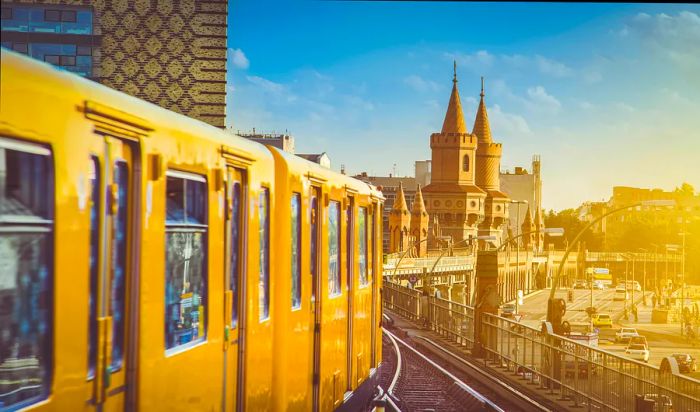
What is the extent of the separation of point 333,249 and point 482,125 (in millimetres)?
164710

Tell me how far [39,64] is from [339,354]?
7179 millimetres

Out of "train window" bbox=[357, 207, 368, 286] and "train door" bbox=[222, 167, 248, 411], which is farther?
"train window" bbox=[357, 207, 368, 286]

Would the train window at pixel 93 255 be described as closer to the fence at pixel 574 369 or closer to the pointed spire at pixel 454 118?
the fence at pixel 574 369

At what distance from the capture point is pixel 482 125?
173250mm

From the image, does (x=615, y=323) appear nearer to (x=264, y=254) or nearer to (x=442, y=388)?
(x=442, y=388)

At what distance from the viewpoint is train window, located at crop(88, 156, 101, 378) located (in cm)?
487

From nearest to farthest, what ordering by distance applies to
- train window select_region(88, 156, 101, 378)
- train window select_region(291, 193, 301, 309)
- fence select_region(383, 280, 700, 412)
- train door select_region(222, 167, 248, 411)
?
train window select_region(88, 156, 101, 378), train door select_region(222, 167, 248, 411), train window select_region(291, 193, 301, 309), fence select_region(383, 280, 700, 412)

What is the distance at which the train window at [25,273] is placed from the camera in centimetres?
422

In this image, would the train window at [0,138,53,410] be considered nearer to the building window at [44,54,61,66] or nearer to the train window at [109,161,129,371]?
the train window at [109,161,129,371]

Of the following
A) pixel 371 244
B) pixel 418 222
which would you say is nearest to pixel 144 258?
pixel 371 244

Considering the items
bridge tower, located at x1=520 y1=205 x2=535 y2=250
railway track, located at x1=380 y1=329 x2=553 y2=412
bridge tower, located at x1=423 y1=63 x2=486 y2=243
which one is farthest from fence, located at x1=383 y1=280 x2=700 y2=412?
bridge tower, located at x1=520 y1=205 x2=535 y2=250

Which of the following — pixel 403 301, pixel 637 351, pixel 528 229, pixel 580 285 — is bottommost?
pixel 580 285

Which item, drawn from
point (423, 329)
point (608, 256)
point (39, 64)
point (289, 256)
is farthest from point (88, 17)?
point (608, 256)

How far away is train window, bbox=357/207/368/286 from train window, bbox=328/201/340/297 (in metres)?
1.40
